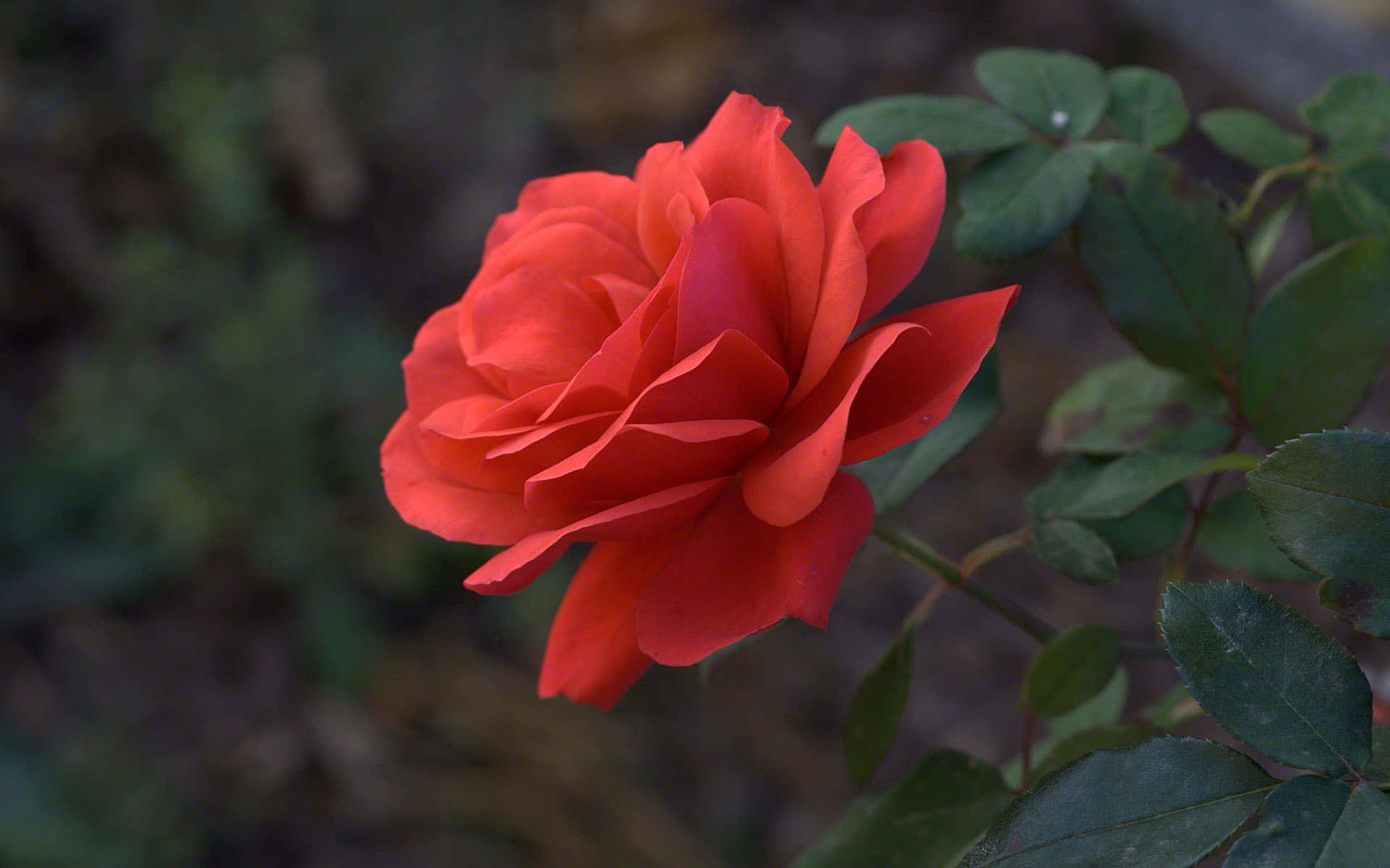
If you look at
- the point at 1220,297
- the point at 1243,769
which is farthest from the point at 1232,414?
the point at 1243,769

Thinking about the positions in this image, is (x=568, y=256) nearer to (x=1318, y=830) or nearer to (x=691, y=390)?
(x=691, y=390)

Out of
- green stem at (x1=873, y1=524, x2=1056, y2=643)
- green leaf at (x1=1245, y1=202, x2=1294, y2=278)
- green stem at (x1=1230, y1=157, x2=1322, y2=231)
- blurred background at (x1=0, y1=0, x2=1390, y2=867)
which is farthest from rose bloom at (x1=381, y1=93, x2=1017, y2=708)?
blurred background at (x1=0, y1=0, x2=1390, y2=867)

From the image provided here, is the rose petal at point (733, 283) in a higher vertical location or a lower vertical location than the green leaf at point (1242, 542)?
higher

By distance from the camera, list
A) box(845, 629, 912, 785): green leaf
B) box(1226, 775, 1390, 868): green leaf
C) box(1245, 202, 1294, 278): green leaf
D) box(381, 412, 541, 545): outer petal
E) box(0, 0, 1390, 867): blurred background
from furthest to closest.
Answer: box(0, 0, 1390, 867): blurred background → box(1245, 202, 1294, 278): green leaf → box(845, 629, 912, 785): green leaf → box(381, 412, 541, 545): outer petal → box(1226, 775, 1390, 868): green leaf

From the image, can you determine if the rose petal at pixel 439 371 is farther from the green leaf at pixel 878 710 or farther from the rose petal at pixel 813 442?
the green leaf at pixel 878 710

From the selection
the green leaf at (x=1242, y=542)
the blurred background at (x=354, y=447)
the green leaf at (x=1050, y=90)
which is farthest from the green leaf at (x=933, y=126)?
the blurred background at (x=354, y=447)

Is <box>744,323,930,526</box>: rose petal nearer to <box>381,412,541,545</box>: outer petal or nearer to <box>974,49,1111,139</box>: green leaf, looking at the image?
<box>381,412,541,545</box>: outer petal
